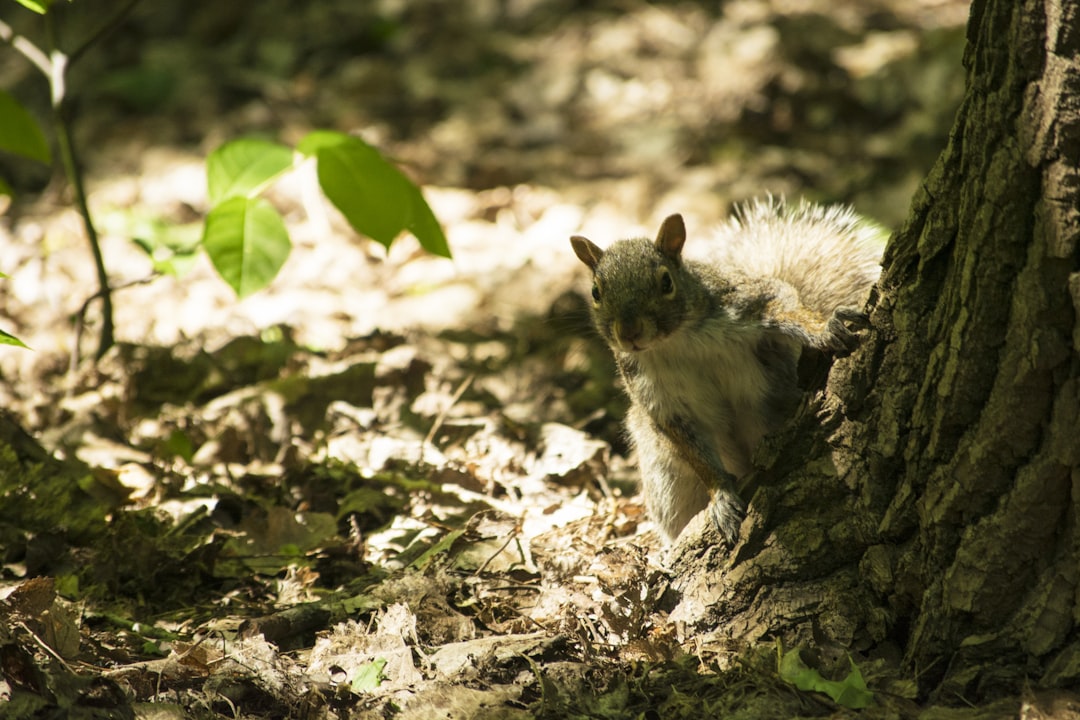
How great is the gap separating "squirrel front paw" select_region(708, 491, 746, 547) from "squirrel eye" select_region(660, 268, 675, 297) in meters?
0.69

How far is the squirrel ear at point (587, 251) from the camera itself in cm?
355

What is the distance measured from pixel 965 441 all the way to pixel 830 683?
0.64 m

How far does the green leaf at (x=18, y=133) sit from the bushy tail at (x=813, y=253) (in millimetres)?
2504

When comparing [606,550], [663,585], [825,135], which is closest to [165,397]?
[606,550]

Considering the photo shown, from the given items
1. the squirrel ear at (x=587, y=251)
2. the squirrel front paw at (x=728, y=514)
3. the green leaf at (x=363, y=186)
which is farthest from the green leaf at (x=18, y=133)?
the squirrel front paw at (x=728, y=514)

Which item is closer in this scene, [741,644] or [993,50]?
[993,50]

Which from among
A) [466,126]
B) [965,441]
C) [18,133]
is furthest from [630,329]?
[466,126]

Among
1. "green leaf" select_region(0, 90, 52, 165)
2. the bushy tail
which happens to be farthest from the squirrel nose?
"green leaf" select_region(0, 90, 52, 165)

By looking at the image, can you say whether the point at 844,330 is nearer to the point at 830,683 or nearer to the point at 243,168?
the point at 830,683

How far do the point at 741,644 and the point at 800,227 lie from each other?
1708 millimetres

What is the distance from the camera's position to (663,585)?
9.57 ft

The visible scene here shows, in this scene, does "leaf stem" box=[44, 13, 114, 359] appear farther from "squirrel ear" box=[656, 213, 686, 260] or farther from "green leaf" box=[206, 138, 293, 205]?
"squirrel ear" box=[656, 213, 686, 260]

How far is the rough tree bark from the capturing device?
79.0 inches

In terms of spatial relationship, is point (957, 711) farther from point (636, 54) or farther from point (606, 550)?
point (636, 54)
